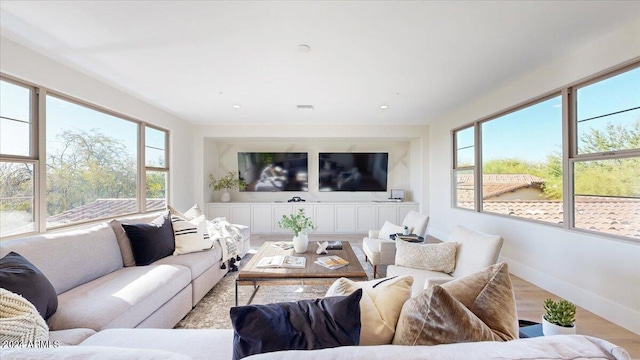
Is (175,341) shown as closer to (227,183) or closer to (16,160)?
(16,160)

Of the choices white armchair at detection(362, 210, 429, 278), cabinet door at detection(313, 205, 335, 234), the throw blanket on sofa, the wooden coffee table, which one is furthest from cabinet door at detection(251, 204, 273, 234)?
the wooden coffee table

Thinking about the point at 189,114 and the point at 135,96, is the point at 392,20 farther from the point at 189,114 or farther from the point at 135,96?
the point at 189,114

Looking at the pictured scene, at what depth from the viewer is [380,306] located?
0.99 meters

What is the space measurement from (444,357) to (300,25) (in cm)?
225

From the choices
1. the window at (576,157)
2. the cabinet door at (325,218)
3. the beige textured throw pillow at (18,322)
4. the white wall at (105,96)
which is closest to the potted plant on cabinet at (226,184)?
the white wall at (105,96)

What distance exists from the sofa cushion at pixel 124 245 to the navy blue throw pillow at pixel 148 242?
29mm

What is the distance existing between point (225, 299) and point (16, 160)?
232 cm

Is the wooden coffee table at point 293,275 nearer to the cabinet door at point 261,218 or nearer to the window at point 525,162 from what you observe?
the window at point 525,162

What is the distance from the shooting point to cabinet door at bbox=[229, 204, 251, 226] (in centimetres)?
565

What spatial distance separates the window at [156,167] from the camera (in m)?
4.17

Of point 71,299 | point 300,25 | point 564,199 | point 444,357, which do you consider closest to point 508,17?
point 300,25

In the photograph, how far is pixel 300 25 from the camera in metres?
2.05

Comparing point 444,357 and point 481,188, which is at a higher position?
point 481,188

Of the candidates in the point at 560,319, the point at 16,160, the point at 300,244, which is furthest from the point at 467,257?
the point at 16,160
